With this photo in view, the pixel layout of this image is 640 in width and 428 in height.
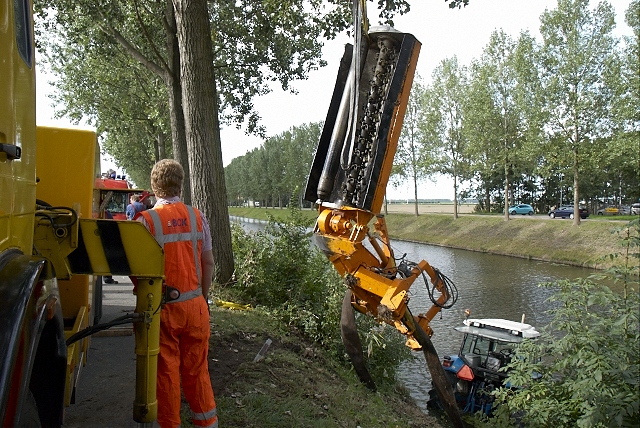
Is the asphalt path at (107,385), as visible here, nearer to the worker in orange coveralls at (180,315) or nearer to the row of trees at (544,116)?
the worker in orange coveralls at (180,315)

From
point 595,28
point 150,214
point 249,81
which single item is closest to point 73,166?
point 150,214

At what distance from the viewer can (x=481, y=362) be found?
10.6 metres

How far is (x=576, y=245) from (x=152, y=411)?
88.0 ft

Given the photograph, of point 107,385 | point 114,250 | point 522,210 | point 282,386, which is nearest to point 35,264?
point 114,250

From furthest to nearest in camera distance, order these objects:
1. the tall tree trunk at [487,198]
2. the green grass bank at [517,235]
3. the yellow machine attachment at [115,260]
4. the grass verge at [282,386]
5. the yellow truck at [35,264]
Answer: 1. the tall tree trunk at [487,198]
2. the green grass bank at [517,235]
3. the grass verge at [282,386]
4. the yellow machine attachment at [115,260]
5. the yellow truck at [35,264]

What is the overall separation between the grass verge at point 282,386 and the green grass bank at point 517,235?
14654 mm

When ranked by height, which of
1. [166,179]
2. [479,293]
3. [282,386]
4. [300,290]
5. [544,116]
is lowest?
[479,293]

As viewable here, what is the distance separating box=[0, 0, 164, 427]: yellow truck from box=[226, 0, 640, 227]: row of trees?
14.4 m

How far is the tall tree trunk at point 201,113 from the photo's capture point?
832 centimetres

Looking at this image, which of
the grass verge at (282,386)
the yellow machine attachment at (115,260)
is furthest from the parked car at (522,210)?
the yellow machine attachment at (115,260)

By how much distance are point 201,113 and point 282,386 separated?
15.3ft

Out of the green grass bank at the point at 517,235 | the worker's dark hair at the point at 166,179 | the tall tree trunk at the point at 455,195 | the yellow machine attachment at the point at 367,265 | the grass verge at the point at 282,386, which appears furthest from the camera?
the tall tree trunk at the point at 455,195

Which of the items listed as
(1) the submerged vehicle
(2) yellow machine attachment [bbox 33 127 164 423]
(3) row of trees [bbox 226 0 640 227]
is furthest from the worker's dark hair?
(3) row of trees [bbox 226 0 640 227]

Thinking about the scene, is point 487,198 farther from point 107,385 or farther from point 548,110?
point 107,385
